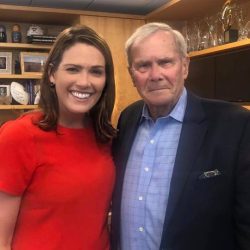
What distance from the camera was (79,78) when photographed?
1336 millimetres

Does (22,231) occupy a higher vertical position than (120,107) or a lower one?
lower

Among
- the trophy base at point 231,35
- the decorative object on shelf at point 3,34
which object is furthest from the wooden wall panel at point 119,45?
the trophy base at point 231,35

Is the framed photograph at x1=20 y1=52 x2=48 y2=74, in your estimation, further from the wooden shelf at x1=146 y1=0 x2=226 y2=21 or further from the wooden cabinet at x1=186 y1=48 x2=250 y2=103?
the wooden cabinet at x1=186 y1=48 x2=250 y2=103

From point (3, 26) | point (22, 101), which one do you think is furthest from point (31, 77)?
point (3, 26)

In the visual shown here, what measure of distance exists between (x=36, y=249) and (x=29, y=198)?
0.59ft

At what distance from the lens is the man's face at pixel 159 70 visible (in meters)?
1.37

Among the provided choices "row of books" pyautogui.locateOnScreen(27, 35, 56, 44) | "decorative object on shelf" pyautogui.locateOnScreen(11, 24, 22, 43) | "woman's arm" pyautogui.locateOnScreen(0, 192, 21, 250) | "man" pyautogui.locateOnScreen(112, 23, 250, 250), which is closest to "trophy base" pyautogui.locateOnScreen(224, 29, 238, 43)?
"man" pyautogui.locateOnScreen(112, 23, 250, 250)

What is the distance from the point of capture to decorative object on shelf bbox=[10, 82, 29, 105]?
3.35 metres

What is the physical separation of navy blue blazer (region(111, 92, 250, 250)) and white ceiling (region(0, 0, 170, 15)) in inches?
88.3

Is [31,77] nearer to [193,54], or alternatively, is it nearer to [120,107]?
[120,107]

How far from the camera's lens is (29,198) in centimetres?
127

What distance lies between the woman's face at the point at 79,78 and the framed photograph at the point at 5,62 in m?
2.20

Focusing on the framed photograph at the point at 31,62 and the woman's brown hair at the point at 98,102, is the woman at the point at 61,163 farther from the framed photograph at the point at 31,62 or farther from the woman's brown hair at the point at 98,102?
the framed photograph at the point at 31,62

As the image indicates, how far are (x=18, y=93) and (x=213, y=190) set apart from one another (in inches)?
99.3
